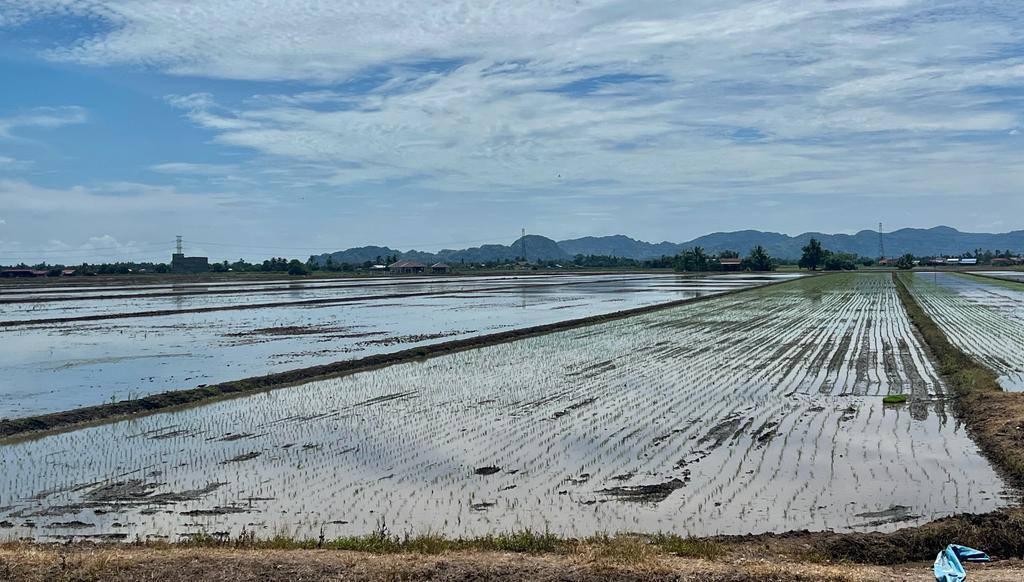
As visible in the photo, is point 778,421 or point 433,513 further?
point 778,421

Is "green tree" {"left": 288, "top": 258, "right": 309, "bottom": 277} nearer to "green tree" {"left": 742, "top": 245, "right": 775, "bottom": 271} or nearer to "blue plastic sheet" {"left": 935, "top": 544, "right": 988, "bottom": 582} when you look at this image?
"green tree" {"left": 742, "top": 245, "right": 775, "bottom": 271}

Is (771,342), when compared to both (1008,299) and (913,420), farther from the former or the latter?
(1008,299)

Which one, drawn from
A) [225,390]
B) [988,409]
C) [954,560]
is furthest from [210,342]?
[954,560]

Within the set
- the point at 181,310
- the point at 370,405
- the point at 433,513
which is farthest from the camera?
the point at 181,310

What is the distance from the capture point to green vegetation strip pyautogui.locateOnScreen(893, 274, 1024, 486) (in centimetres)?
912

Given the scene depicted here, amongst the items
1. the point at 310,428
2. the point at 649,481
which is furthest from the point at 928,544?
the point at 310,428

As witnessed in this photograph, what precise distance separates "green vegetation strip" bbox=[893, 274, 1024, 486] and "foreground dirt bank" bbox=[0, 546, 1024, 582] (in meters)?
3.50

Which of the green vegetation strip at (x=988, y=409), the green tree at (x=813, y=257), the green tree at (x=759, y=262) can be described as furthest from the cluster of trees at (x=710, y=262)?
the green vegetation strip at (x=988, y=409)

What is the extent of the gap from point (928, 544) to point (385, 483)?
4951mm

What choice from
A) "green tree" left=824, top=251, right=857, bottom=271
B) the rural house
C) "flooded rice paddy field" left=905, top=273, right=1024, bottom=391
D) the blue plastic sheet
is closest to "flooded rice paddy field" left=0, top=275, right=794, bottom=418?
the blue plastic sheet

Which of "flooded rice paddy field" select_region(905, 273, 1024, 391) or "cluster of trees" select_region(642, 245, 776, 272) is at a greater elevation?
"cluster of trees" select_region(642, 245, 776, 272)

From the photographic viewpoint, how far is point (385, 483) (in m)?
8.68

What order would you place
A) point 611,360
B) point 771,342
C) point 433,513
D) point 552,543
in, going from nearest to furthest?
point 552,543
point 433,513
point 611,360
point 771,342

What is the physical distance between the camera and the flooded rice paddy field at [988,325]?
16622mm
